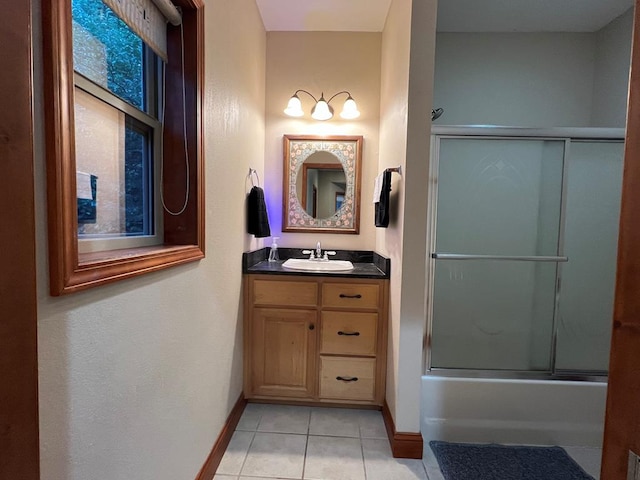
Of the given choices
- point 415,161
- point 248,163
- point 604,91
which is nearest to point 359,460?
point 415,161

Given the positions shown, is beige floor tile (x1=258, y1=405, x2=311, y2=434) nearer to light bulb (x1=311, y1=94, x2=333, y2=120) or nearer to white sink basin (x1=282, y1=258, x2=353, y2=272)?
white sink basin (x1=282, y1=258, x2=353, y2=272)

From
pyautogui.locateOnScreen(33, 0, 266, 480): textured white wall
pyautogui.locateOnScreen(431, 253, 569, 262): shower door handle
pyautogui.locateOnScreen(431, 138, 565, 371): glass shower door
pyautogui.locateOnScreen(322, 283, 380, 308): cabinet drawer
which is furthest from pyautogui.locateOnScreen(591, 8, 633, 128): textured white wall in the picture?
pyautogui.locateOnScreen(33, 0, 266, 480): textured white wall

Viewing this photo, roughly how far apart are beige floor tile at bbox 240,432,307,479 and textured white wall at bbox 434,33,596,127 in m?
2.52

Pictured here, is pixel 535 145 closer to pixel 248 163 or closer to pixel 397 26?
pixel 397 26

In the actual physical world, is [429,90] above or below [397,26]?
below

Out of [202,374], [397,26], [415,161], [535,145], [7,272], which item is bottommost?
[202,374]

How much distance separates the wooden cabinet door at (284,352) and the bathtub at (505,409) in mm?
733

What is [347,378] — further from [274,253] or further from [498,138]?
[498,138]

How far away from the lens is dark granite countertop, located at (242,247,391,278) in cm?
190

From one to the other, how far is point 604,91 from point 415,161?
1.95m

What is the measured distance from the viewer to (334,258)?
2383 mm

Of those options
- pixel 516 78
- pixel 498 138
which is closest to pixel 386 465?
pixel 498 138

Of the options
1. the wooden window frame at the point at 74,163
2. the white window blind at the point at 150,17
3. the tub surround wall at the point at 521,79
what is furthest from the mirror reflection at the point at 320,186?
the white window blind at the point at 150,17

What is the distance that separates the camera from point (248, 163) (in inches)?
75.7
